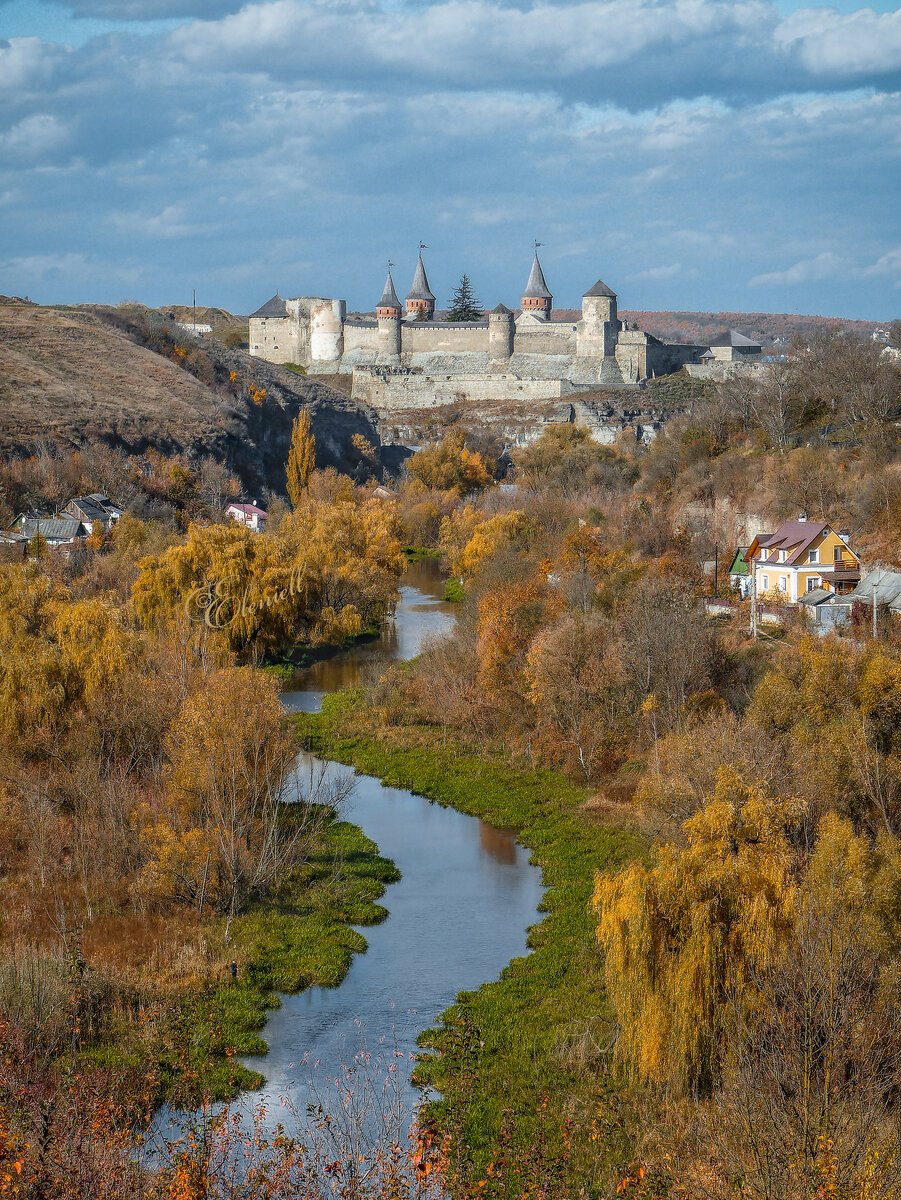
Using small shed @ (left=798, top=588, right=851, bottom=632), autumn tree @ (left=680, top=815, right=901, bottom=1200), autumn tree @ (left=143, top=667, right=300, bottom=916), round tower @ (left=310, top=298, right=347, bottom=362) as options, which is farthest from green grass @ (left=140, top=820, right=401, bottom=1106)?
round tower @ (left=310, top=298, right=347, bottom=362)

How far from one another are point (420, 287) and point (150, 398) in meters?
35.2

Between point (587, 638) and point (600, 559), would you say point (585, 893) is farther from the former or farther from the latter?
point (600, 559)

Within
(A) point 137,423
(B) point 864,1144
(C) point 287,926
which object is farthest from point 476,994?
(A) point 137,423

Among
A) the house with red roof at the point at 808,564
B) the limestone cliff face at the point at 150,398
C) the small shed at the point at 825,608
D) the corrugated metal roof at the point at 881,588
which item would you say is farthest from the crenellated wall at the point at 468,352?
the corrugated metal roof at the point at 881,588

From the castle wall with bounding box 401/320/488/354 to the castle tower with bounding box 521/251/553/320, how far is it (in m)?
3.97

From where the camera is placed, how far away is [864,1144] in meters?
7.11

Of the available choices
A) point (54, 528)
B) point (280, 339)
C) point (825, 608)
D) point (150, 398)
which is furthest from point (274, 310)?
point (825, 608)

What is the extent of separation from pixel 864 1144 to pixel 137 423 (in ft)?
150

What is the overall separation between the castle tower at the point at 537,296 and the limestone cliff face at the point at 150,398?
14823 mm

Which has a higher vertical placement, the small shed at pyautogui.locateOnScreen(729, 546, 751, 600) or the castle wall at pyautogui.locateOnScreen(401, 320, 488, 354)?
the castle wall at pyautogui.locateOnScreen(401, 320, 488, 354)

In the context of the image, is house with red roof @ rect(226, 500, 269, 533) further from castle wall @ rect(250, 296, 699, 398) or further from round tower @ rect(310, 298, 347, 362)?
round tower @ rect(310, 298, 347, 362)

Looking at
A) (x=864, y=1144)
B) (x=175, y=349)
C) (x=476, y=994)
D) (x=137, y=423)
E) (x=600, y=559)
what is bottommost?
(x=476, y=994)

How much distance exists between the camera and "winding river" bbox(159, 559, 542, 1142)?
11.0 m

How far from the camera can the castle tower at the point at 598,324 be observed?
2832 inches
